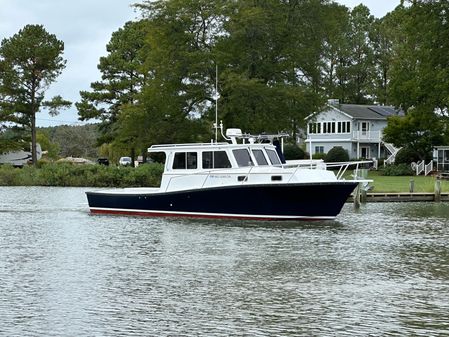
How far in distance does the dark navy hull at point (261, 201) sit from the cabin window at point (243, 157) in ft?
4.28

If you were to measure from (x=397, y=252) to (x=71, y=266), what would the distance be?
951cm

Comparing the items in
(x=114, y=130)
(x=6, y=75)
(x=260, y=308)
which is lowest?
(x=260, y=308)

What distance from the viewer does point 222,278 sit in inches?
732

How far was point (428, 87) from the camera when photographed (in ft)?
175

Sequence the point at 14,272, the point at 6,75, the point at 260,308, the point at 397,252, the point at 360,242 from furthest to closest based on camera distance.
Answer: the point at 6,75 < the point at 360,242 < the point at 397,252 < the point at 14,272 < the point at 260,308

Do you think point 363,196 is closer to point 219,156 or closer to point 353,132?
point 219,156

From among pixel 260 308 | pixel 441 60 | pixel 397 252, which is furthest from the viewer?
pixel 441 60

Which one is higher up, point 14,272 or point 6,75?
point 6,75

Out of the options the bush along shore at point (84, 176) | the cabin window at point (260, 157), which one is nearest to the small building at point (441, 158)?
the bush along shore at point (84, 176)

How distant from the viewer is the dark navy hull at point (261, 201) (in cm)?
3039

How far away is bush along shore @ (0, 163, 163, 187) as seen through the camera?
59875mm

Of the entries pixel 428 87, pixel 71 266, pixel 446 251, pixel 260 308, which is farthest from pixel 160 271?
pixel 428 87

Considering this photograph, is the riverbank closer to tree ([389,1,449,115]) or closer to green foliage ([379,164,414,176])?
green foliage ([379,164,414,176])

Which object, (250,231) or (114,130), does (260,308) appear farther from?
(114,130)
